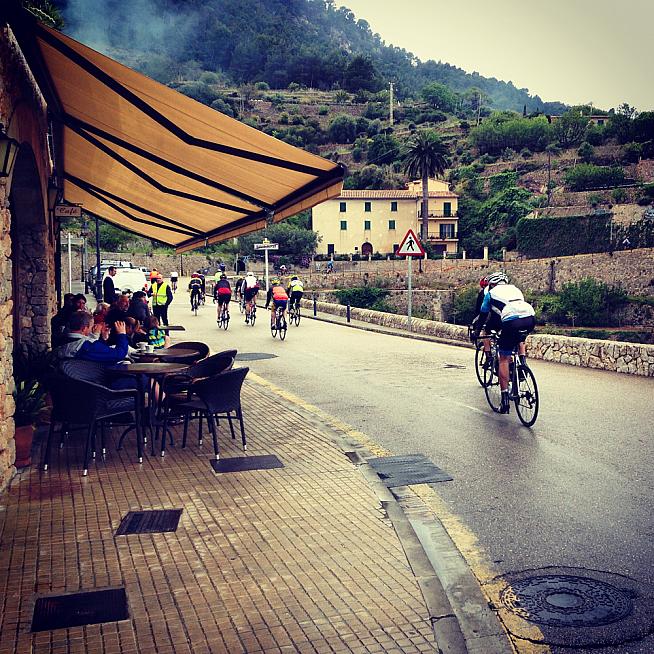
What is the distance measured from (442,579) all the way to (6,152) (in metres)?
4.72

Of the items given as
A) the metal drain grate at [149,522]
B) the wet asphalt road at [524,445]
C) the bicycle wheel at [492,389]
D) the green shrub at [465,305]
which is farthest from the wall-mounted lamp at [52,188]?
the green shrub at [465,305]

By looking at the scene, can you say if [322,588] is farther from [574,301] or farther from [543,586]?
[574,301]

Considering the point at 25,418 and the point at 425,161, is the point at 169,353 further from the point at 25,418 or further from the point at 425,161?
the point at 425,161

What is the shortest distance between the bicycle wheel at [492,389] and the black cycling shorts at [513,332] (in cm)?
67

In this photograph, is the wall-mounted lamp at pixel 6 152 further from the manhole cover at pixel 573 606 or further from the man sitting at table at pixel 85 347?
the manhole cover at pixel 573 606

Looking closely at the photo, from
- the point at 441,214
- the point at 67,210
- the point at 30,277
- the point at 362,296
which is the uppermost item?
the point at 441,214

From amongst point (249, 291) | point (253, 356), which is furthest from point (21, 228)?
point (249, 291)

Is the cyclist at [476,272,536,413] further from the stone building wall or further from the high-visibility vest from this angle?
the high-visibility vest

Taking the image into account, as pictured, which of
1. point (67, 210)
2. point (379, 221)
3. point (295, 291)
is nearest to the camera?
point (67, 210)

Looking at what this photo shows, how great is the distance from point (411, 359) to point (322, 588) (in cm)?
1208

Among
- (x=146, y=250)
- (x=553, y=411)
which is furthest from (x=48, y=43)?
(x=146, y=250)

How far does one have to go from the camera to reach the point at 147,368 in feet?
26.6

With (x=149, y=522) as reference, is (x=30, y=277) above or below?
above

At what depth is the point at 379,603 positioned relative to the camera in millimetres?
4434
